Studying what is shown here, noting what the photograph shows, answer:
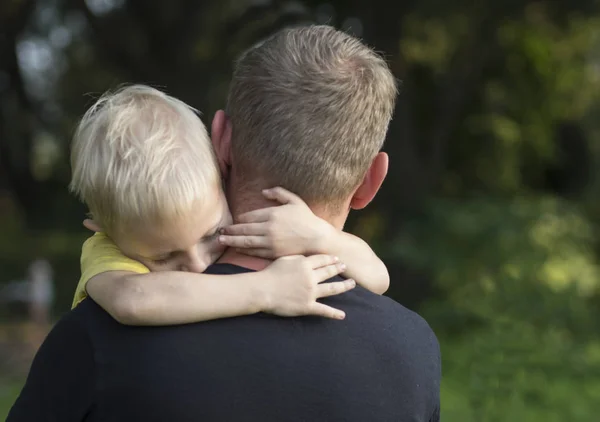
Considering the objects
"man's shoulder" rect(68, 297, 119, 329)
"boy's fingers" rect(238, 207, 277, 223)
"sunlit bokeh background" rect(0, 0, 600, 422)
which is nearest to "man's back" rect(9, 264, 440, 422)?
"man's shoulder" rect(68, 297, 119, 329)

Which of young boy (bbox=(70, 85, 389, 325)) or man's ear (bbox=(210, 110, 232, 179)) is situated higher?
man's ear (bbox=(210, 110, 232, 179))

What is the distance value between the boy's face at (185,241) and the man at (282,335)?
5 centimetres

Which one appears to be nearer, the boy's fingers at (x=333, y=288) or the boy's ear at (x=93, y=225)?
the boy's fingers at (x=333, y=288)

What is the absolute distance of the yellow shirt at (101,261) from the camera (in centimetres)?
189

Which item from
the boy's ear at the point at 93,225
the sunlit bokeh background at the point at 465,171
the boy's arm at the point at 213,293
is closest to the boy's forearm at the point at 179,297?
the boy's arm at the point at 213,293

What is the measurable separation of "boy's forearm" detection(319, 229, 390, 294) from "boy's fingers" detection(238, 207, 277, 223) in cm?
16

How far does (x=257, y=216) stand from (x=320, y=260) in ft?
0.55

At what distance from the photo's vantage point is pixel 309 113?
5.89 feet

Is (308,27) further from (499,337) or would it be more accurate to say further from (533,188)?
(533,188)

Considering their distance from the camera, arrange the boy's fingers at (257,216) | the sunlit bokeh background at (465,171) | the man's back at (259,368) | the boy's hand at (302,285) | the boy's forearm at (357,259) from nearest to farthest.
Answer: the man's back at (259,368), the boy's hand at (302,285), the boy's fingers at (257,216), the boy's forearm at (357,259), the sunlit bokeh background at (465,171)

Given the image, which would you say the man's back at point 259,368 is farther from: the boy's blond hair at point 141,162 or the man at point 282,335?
the boy's blond hair at point 141,162

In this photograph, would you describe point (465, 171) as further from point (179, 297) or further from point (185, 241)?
point (179, 297)

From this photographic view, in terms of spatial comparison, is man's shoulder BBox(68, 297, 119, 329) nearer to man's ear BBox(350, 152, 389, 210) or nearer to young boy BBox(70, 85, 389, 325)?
young boy BBox(70, 85, 389, 325)

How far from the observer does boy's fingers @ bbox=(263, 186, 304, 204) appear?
1835 millimetres
